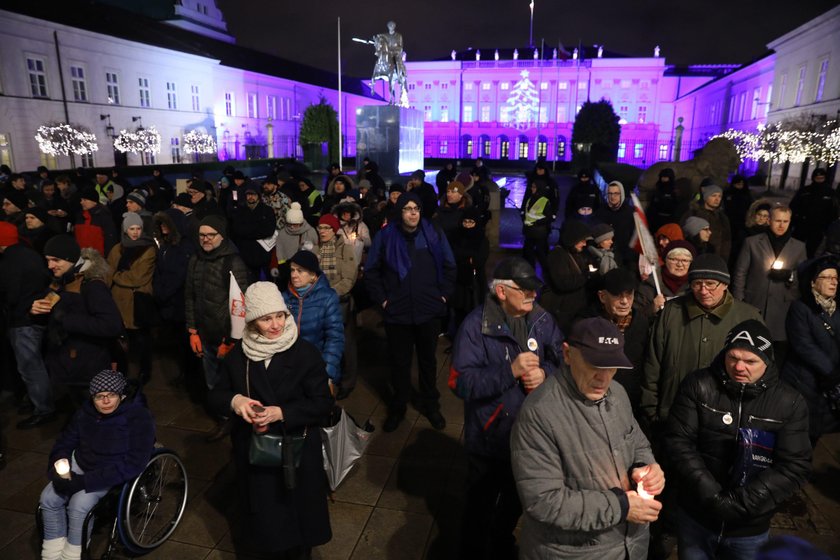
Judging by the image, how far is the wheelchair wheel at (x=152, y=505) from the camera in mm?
3650

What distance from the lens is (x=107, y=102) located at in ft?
111

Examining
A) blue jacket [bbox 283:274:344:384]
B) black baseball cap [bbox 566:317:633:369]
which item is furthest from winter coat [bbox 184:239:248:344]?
black baseball cap [bbox 566:317:633:369]

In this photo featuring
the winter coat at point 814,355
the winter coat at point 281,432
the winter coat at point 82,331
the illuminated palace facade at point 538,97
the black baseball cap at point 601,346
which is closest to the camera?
the black baseball cap at point 601,346

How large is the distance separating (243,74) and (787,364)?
159 ft

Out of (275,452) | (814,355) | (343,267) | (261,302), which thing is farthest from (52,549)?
(814,355)

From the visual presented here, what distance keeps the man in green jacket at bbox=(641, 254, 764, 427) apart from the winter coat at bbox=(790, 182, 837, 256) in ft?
24.4

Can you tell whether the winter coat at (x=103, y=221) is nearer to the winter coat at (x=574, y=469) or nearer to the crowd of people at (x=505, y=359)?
the crowd of people at (x=505, y=359)

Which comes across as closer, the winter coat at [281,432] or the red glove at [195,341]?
the winter coat at [281,432]

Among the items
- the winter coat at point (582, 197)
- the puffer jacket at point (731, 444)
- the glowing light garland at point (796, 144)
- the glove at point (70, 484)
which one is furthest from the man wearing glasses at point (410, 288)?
the glowing light garland at point (796, 144)

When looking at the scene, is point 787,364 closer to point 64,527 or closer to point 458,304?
point 458,304

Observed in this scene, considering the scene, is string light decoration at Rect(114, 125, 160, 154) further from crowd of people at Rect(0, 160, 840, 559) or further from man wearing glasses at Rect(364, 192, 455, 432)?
man wearing glasses at Rect(364, 192, 455, 432)

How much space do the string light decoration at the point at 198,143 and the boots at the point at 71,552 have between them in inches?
1573

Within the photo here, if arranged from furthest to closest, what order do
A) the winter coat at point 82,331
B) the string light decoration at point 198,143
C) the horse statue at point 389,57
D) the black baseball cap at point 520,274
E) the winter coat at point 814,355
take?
the string light decoration at point 198,143
the horse statue at point 389,57
the winter coat at point 82,331
the winter coat at point 814,355
the black baseball cap at point 520,274

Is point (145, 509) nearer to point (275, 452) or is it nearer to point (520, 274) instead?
point (275, 452)
